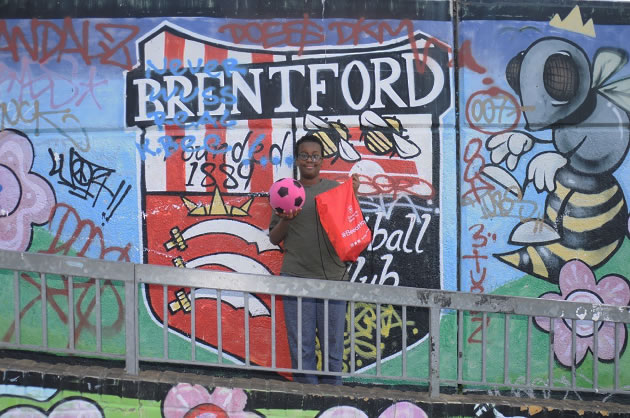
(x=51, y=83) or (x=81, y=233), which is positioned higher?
(x=51, y=83)

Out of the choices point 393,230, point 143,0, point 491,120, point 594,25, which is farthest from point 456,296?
point 143,0

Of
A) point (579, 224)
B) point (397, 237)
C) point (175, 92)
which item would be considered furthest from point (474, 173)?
point (175, 92)

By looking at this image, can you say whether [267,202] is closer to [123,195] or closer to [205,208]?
[205,208]

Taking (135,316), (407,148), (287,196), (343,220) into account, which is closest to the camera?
(135,316)

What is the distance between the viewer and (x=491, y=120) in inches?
209

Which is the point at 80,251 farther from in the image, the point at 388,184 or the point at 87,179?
the point at 388,184

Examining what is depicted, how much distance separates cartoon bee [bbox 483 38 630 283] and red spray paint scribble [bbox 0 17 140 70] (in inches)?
114

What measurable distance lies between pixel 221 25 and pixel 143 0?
0.63 m

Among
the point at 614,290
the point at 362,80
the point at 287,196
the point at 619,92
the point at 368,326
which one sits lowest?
the point at 368,326

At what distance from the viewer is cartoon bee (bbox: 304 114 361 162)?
530cm

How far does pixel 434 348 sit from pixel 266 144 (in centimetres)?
208

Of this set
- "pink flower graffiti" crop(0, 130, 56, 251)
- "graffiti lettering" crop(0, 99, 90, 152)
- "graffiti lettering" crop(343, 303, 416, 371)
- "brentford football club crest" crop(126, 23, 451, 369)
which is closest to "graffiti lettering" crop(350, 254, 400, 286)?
"brentford football club crest" crop(126, 23, 451, 369)

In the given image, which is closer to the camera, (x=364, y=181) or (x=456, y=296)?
(x=456, y=296)

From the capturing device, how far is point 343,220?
4664mm
